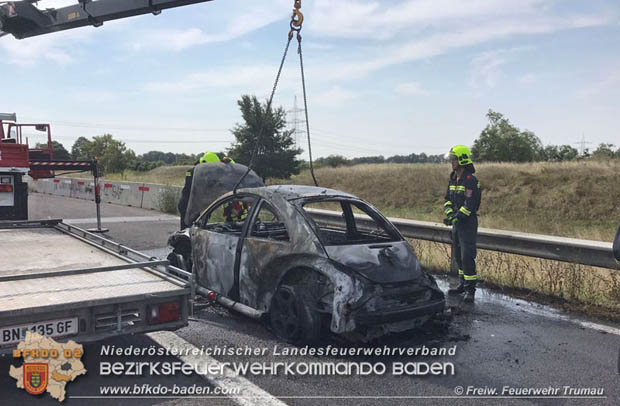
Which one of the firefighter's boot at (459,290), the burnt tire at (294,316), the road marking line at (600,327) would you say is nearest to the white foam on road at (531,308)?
the road marking line at (600,327)

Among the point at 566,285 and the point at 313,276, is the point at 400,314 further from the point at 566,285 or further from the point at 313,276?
the point at 566,285

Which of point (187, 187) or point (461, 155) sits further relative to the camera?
point (187, 187)

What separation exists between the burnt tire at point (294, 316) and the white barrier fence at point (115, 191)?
12833mm

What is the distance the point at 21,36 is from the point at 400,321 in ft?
39.2

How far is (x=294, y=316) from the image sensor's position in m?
4.61

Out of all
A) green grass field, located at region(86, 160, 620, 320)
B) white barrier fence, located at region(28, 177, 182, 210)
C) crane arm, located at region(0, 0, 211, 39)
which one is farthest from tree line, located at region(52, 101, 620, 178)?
crane arm, located at region(0, 0, 211, 39)

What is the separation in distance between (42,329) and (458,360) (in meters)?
3.31

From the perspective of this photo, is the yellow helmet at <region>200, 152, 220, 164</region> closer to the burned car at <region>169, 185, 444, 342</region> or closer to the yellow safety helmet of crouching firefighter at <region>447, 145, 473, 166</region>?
the burned car at <region>169, 185, 444, 342</region>

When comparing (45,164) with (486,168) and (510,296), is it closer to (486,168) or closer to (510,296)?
(510,296)

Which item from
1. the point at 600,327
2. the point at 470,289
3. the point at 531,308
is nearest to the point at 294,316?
the point at 470,289

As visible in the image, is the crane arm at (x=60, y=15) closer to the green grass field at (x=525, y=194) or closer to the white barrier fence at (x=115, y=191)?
the white barrier fence at (x=115, y=191)

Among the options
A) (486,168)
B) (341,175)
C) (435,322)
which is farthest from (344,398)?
(341,175)

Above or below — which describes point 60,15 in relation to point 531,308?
above

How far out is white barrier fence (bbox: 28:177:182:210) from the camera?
58.4 ft
